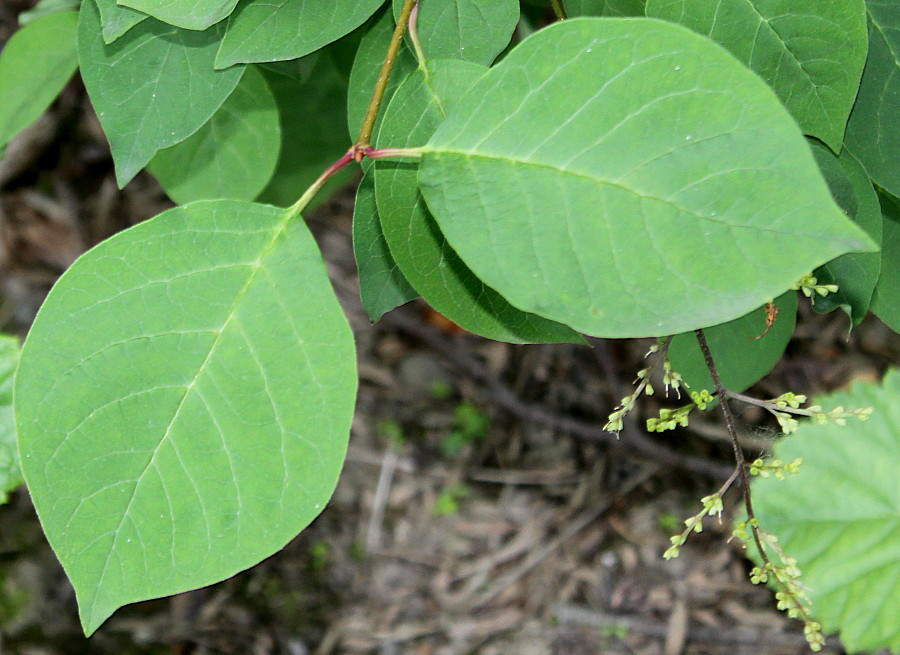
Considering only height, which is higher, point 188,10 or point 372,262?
point 188,10

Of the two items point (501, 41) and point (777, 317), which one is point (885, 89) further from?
Result: point (501, 41)

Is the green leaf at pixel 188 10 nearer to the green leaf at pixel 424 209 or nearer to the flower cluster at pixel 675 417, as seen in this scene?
the green leaf at pixel 424 209

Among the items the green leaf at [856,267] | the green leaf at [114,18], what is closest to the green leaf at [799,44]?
the green leaf at [856,267]

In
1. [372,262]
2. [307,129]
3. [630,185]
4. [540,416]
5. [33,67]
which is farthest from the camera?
[540,416]

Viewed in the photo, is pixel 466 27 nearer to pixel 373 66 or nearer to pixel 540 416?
pixel 373 66

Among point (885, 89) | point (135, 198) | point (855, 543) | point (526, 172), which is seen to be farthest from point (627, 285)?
point (135, 198)

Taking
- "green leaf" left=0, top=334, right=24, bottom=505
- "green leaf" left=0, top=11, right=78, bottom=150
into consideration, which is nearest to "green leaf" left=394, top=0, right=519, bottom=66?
"green leaf" left=0, top=11, right=78, bottom=150

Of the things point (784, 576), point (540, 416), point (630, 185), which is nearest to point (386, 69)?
point (630, 185)
